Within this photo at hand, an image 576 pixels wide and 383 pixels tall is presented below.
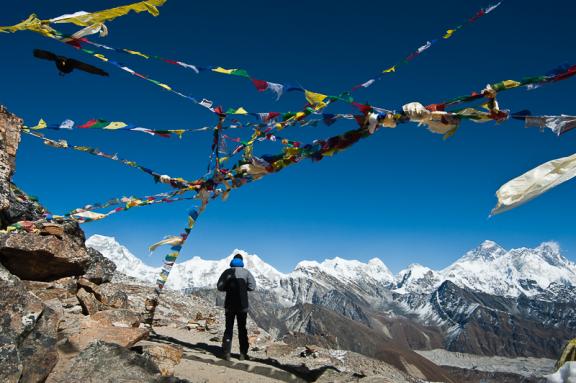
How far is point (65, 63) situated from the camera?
7.30 metres

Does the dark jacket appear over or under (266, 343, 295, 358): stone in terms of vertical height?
over

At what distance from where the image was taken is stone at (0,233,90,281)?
36.8 ft

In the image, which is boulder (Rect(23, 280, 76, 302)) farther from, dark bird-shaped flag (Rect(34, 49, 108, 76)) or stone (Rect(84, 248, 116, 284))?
dark bird-shaped flag (Rect(34, 49, 108, 76))

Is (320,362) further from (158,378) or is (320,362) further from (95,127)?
(95,127)

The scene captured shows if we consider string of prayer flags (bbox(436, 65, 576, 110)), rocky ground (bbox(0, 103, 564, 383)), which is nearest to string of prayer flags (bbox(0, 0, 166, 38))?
rocky ground (bbox(0, 103, 564, 383))

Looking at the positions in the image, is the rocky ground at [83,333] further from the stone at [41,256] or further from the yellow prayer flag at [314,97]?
the yellow prayer flag at [314,97]

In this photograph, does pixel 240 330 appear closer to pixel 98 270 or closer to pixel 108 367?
pixel 108 367

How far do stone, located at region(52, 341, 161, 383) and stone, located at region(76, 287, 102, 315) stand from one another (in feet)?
15.8

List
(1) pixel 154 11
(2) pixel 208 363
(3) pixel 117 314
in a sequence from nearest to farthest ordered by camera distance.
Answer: (1) pixel 154 11 < (2) pixel 208 363 < (3) pixel 117 314

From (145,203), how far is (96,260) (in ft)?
15.3

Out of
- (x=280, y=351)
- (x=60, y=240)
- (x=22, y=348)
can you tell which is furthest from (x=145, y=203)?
(x=22, y=348)

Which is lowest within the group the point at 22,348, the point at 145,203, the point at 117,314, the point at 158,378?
the point at 158,378

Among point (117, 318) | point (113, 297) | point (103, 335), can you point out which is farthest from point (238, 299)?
point (113, 297)

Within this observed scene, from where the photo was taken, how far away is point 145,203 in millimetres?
12891
